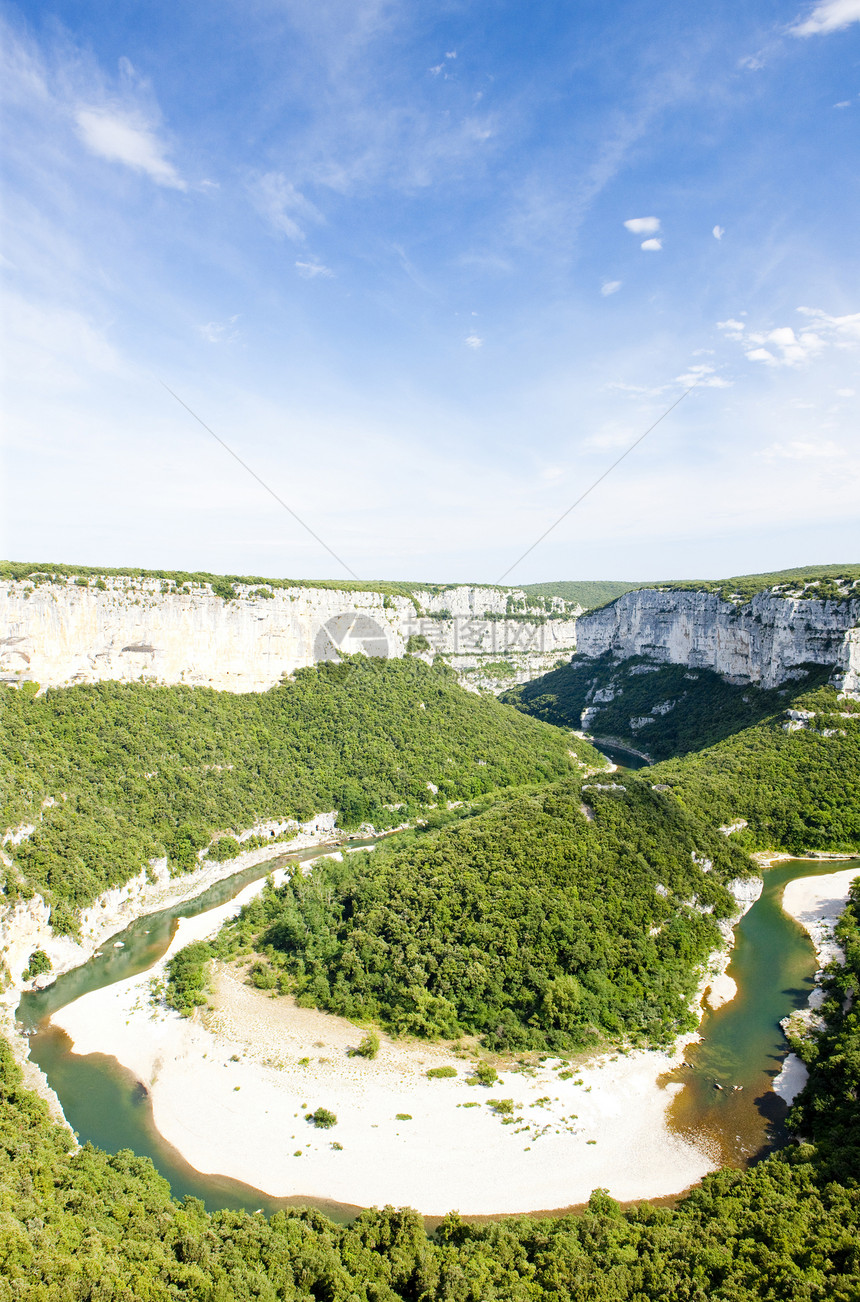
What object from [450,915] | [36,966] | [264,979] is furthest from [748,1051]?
[36,966]

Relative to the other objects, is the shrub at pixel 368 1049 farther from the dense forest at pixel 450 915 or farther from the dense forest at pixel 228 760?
the dense forest at pixel 228 760

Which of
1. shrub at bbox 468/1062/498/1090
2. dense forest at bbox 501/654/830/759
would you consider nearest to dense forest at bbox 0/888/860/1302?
shrub at bbox 468/1062/498/1090

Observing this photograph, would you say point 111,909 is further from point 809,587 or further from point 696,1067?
point 809,587

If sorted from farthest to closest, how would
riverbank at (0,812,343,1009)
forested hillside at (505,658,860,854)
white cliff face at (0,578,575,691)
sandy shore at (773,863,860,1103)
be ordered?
white cliff face at (0,578,575,691), forested hillside at (505,658,860,854), sandy shore at (773,863,860,1103), riverbank at (0,812,343,1009)

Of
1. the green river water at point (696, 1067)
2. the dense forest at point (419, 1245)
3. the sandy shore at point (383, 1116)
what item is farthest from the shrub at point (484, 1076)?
the green river water at point (696, 1067)

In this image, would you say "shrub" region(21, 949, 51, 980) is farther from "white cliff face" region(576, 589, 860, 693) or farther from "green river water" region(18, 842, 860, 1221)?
"white cliff face" region(576, 589, 860, 693)
